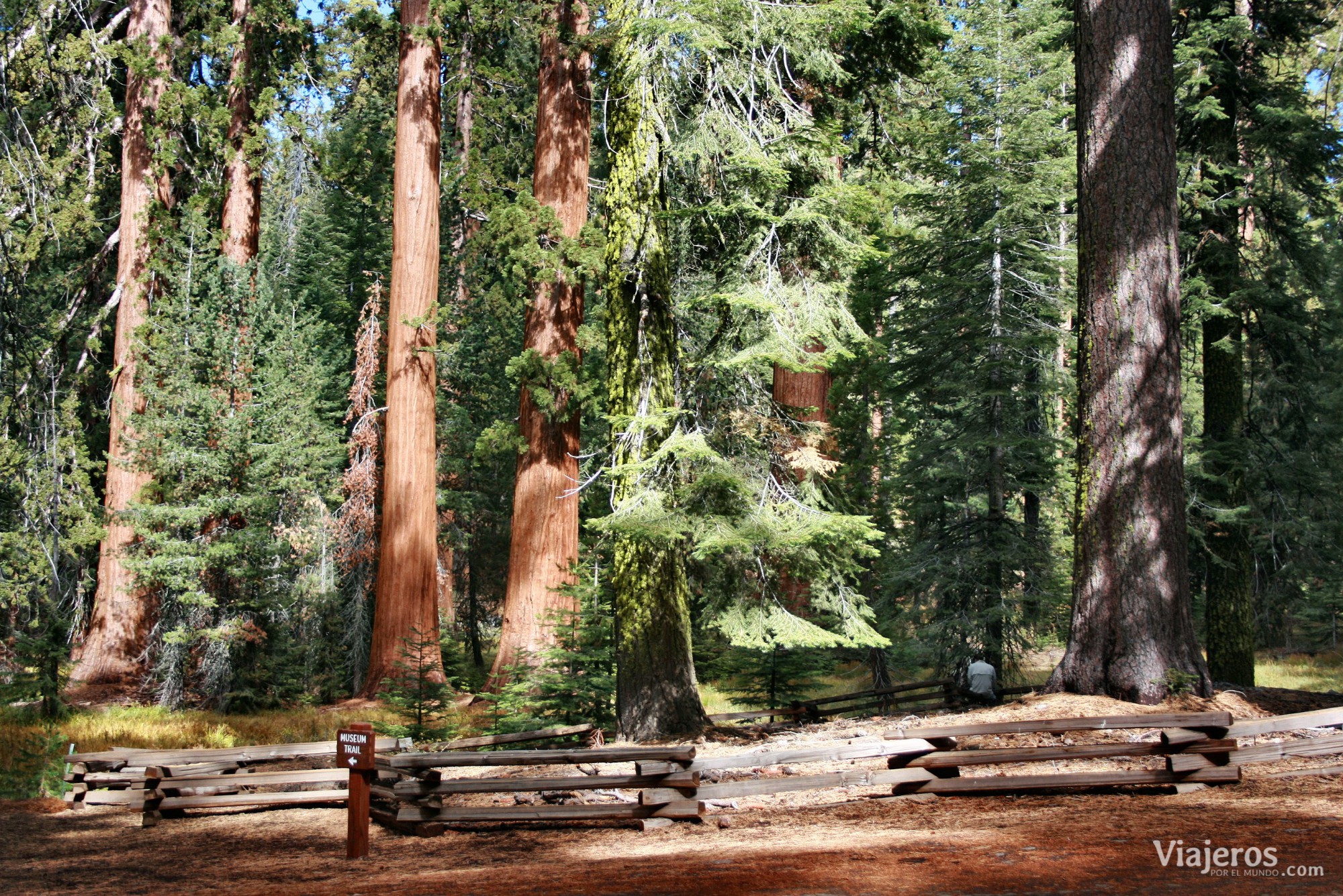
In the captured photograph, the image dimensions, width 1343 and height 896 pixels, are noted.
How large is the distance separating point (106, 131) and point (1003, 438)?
17604mm

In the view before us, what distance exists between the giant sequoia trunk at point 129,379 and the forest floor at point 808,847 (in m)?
8.17

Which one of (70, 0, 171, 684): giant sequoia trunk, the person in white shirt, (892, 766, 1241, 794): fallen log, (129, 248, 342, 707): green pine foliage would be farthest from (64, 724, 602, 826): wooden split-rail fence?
(70, 0, 171, 684): giant sequoia trunk

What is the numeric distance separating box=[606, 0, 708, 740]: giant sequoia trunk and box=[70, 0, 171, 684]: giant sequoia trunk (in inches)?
404

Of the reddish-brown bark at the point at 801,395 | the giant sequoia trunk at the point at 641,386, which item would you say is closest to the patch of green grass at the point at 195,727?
the giant sequoia trunk at the point at 641,386

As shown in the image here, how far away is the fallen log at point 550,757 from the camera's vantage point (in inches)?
312

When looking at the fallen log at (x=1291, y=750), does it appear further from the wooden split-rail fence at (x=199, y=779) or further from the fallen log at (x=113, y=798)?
the fallen log at (x=113, y=798)

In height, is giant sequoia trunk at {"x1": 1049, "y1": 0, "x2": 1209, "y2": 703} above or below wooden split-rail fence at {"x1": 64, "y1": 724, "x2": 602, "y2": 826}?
above

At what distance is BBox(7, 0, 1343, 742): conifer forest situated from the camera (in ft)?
32.4

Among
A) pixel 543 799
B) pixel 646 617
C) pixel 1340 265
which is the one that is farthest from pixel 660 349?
pixel 1340 265

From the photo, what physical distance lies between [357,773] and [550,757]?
161 cm

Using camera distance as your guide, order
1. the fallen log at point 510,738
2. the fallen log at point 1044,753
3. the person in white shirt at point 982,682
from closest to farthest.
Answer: the fallen log at point 1044,753
the fallen log at point 510,738
the person in white shirt at point 982,682

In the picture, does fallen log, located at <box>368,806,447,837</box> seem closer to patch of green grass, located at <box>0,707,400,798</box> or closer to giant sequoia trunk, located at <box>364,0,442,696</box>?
patch of green grass, located at <box>0,707,400,798</box>

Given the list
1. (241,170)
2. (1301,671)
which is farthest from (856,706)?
(241,170)

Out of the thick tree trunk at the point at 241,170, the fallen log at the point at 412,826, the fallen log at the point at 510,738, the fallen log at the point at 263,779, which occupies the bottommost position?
the fallen log at the point at 412,826
